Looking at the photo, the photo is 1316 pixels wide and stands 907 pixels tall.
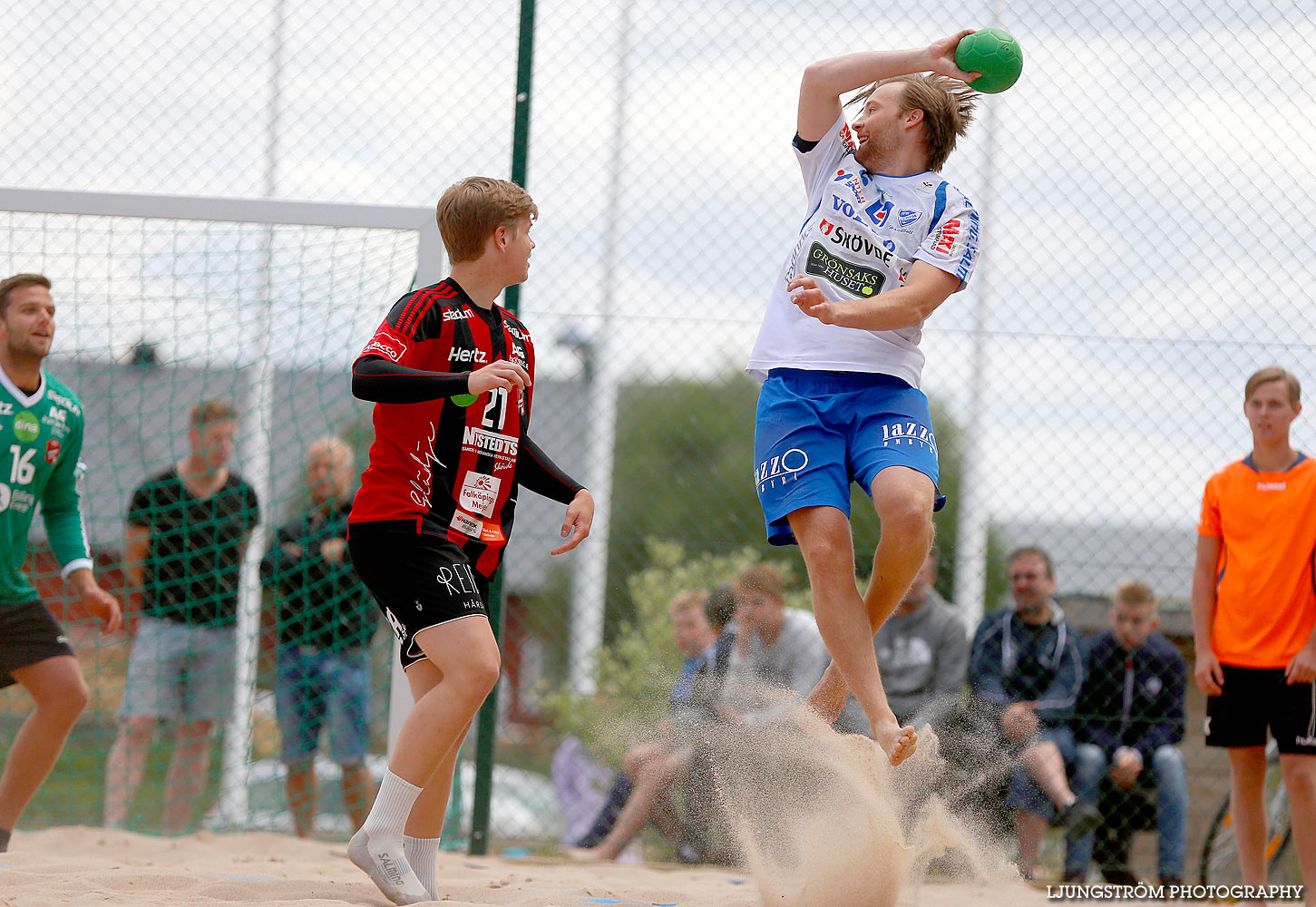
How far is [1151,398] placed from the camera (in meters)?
4.96

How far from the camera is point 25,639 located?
12.0 ft

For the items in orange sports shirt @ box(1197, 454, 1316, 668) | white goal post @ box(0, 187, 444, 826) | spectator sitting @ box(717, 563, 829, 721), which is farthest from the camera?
spectator sitting @ box(717, 563, 829, 721)

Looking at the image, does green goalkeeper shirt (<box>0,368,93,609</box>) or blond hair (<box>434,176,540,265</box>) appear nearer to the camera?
blond hair (<box>434,176,540,265</box>)

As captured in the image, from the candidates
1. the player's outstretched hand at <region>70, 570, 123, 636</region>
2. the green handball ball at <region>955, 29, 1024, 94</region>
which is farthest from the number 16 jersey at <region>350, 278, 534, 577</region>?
the player's outstretched hand at <region>70, 570, 123, 636</region>

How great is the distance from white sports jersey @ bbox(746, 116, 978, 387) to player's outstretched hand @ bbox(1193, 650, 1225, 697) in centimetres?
184

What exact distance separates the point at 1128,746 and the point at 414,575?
3.45 meters

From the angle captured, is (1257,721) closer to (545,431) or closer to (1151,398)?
(1151,398)

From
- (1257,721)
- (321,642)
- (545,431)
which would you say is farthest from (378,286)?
(545,431)

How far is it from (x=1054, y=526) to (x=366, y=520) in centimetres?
358

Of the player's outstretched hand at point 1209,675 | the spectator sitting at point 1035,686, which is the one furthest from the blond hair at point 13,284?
the player's outstretched hand at point 1209,675

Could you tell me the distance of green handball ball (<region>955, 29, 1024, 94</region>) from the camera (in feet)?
9.00

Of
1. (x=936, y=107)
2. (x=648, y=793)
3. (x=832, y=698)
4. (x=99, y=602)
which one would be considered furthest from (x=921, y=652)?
(x=99, y=602)

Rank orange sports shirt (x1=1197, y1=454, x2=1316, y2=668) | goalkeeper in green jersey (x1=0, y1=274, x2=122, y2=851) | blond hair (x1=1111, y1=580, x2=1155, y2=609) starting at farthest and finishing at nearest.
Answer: blond hair (x1=1111, y1=580, x2=1155, y2=609) < orange sports shirt (x1=1197, y1=454, x2=1316, y2=668) < goalkeeper in green jersey (x1=0, y1=274, x2=122, y2=851)

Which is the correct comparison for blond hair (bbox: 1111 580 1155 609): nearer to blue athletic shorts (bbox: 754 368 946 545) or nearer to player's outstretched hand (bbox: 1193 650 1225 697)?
player's outstretched hand (bbox: 1193 650 1225 697)
